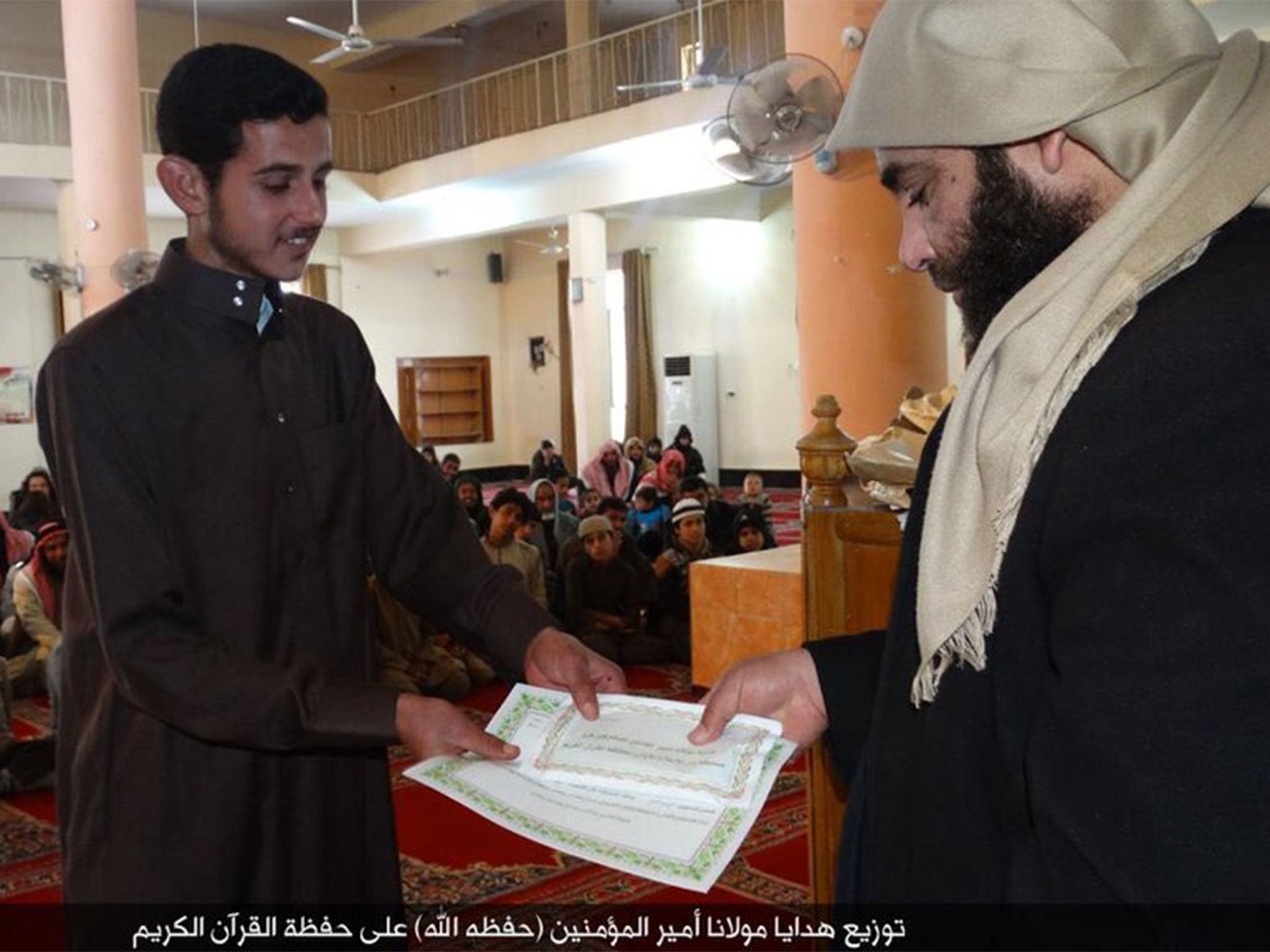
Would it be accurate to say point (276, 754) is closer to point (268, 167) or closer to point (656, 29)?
point (268, 167)

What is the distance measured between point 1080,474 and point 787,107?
511cm

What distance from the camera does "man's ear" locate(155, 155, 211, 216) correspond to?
60.7 inches

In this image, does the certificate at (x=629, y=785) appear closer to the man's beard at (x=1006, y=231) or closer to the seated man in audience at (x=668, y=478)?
the man's beard at (x=1006, y=231)

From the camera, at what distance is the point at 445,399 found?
61.0 ft

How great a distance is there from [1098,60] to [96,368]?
1.06 meters

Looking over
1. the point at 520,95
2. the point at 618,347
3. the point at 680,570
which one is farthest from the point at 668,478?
the point at 618,347

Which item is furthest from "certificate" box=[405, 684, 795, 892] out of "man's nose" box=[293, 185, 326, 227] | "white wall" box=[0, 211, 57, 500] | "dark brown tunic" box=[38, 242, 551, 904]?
"white wall" box=[0, 211, 57, 500]

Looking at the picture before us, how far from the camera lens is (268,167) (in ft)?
5.08

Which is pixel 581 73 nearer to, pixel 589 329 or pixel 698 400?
pixel 589 329

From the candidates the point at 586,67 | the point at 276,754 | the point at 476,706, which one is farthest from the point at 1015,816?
the point at 586,67

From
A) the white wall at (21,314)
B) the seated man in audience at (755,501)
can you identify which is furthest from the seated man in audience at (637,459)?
the white wall at (21,314)

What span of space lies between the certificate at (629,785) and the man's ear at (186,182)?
2.33 ft

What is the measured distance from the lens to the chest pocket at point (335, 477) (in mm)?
1579

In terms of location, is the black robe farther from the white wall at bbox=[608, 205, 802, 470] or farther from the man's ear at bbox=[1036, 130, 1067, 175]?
the white wall at bbox=[608, 205, 802, 470]
